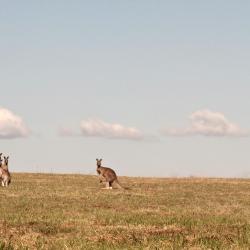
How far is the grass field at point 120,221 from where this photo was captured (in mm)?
15398

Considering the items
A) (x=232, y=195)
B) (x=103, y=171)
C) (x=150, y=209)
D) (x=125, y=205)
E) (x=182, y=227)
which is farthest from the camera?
(x=103, y=171)

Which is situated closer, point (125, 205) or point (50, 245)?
point (50, 245)

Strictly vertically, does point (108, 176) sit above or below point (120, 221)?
above

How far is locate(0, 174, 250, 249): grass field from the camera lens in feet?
50.5

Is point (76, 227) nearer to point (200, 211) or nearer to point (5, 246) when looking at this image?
point (5, 246)

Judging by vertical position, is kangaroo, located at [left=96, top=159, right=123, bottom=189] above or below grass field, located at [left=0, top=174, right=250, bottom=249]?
above

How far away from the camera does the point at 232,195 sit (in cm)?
3475

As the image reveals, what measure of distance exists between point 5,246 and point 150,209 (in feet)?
37.3

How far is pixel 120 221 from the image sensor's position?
66.3ft

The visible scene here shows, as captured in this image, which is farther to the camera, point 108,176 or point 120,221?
point 108,176

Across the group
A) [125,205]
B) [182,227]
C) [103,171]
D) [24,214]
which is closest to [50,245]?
[182,227]

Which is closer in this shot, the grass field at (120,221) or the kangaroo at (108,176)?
the grass field at (120,221)

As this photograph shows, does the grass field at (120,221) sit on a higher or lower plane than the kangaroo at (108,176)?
lower

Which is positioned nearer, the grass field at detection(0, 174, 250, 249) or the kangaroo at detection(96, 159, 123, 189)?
the grass field at detection(0, 174, 250, 249)
